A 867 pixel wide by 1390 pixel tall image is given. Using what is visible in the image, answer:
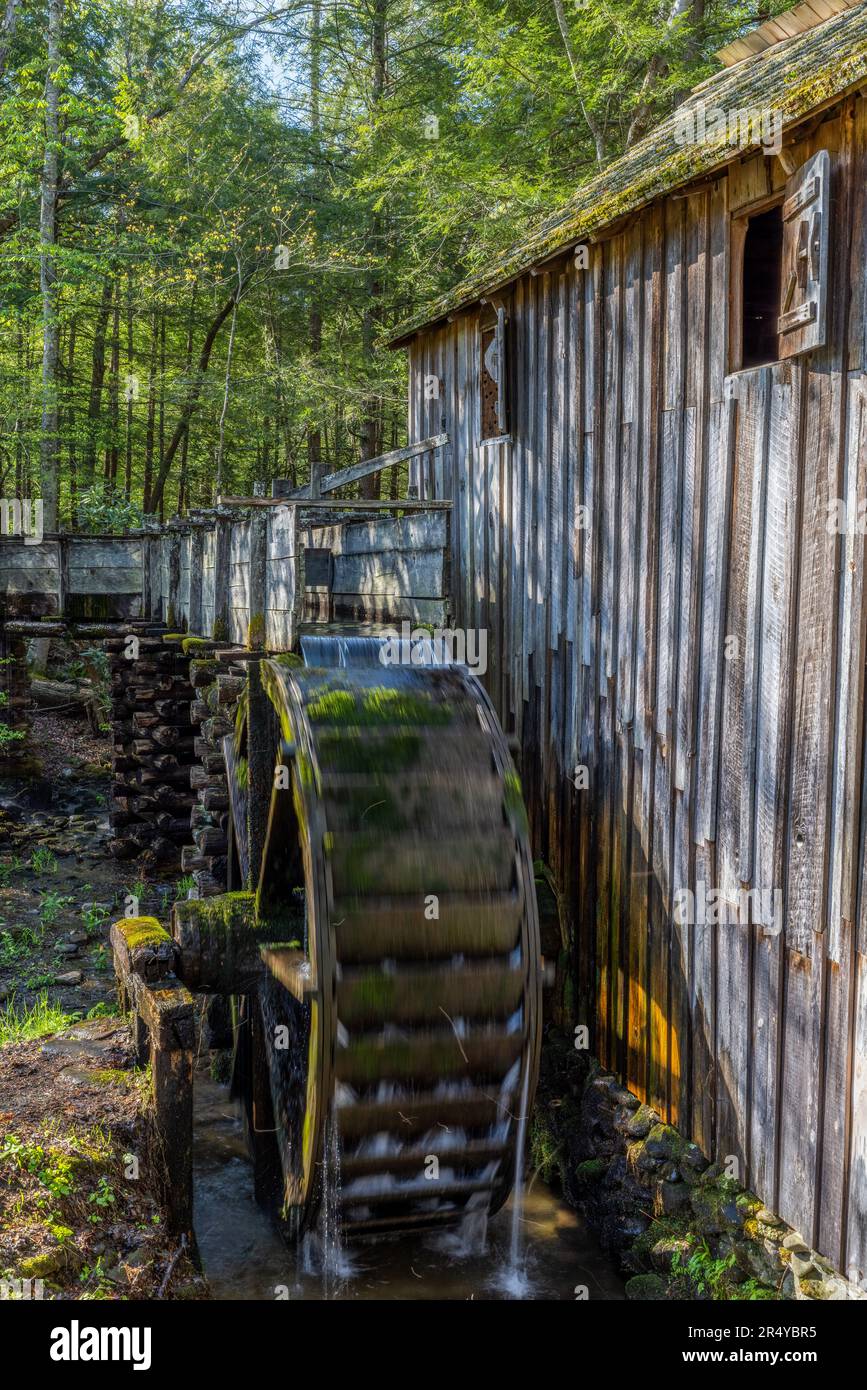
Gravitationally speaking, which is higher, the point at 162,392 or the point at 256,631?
the point at 162,392

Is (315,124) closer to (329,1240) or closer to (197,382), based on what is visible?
(197,382)

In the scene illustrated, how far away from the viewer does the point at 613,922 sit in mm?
5895

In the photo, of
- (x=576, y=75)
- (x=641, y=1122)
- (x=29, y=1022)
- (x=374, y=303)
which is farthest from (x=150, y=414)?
(x=641, y=1122)

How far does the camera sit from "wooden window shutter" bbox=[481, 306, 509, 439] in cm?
707

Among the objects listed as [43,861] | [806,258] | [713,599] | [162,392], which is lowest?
[43,861]

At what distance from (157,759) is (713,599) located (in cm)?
906

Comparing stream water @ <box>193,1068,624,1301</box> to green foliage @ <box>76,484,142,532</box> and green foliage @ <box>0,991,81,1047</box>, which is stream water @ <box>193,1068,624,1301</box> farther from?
green foliage @ <box>76,484,142,532</box>

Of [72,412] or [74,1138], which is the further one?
[72,412]

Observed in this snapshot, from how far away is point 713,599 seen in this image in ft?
16.1

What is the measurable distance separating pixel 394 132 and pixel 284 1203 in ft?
47.0

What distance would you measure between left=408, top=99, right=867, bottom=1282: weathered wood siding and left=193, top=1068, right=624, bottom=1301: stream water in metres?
0.98

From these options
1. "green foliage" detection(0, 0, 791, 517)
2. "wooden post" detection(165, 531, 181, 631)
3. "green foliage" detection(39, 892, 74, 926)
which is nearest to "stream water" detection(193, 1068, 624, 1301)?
"green foliage" detection(39, 892, 74, 926)
